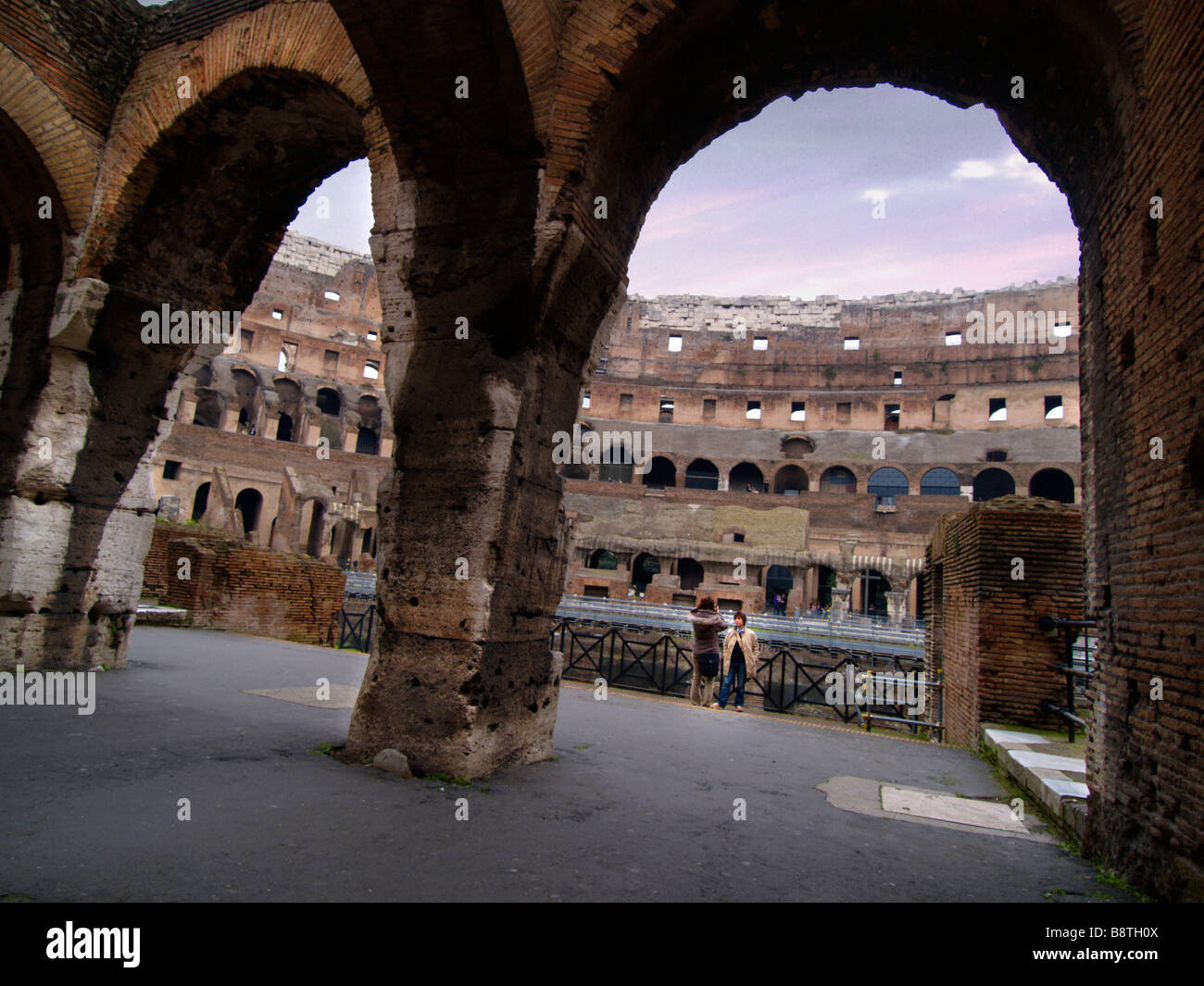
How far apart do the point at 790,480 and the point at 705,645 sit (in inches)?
1161

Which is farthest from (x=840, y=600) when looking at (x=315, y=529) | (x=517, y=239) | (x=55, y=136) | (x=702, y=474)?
(x=55, y=136)

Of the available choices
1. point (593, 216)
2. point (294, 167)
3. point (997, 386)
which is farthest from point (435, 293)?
point (997, 386)

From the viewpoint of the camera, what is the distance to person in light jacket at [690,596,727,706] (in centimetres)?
841

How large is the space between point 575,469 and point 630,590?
14.6m

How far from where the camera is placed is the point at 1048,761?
4.68m

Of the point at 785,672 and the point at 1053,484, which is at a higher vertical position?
the point at 1053,484

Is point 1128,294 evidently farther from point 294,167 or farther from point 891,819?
point 294,167

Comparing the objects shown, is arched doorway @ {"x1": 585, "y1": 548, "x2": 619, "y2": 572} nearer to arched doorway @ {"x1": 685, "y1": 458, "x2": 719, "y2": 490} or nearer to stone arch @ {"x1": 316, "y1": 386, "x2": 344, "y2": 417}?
arched doorway @ {"x1": 685, "y1": 458, "x2": 719, "y2": 490}

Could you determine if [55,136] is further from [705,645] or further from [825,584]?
[825,584]

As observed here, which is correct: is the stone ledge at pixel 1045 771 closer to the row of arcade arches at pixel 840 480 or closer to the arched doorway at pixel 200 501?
the row of arcade arches at pixel 840 480

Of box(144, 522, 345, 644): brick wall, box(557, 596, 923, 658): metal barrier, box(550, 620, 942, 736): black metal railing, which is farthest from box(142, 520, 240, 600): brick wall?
box(557, 596, 923, 658): metal barrier

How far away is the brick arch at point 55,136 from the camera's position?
570cm

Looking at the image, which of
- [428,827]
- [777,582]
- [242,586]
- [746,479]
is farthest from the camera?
[746,479]

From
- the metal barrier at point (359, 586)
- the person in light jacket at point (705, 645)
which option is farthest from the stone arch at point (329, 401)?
the person in light jacket at point (705, 645)
